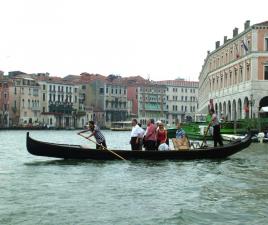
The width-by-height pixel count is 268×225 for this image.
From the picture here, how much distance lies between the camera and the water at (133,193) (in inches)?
348

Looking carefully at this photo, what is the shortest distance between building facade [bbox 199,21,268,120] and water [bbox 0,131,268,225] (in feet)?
78.0

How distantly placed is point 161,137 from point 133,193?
23.9ft

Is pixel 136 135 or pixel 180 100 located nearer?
pixel 136 135

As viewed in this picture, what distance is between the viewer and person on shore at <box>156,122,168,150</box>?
18.1 m

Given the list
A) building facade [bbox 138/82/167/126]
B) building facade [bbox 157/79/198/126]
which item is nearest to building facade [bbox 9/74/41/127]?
building facade [bbox 138/82/167/126]

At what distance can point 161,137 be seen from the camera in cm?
1834

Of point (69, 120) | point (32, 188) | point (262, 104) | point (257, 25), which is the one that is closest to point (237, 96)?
point (262, 104)

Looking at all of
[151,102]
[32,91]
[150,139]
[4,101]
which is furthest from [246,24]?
[151,102]

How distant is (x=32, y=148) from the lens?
17.0 metres

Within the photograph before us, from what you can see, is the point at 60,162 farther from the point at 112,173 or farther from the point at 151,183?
the point at 151,183

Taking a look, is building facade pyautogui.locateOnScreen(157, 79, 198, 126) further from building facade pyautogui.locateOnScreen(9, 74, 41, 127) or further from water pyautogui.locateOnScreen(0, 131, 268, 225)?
water pyautogui.locateOnScreen(0, 131, 268, 225)

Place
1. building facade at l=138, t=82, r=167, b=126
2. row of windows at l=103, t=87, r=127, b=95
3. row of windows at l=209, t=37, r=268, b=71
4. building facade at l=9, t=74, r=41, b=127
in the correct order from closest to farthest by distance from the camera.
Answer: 1. row of windows at l=209, t=37, r=268, b=71
2. building facade at l=9, t=74, r=41, b=127
3. row of windows at l=103, t=87, r=127, b=95
4. building facade at l=138, t=82, r=167, b=126

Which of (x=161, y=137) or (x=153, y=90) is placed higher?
(x=153, y=90)

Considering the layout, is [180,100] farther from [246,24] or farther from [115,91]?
[246,24]
